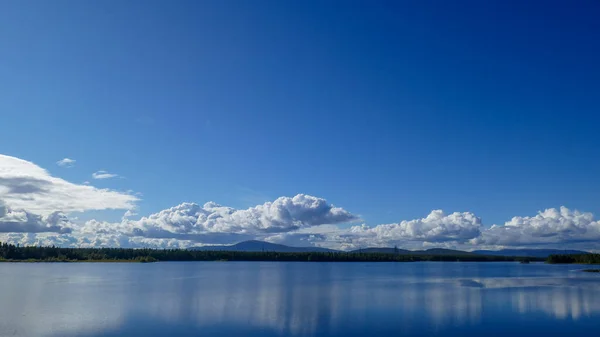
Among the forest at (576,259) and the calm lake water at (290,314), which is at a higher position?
the calm lake water at (290,314)

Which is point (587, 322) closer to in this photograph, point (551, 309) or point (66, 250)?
point (551, 309)

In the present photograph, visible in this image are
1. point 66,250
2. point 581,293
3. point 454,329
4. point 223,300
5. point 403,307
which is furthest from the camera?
point 66,250

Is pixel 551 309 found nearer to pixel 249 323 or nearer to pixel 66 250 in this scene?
pixel 249 323

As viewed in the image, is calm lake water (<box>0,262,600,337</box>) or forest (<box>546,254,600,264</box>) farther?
forest (<box>546,254,600,264</box>)

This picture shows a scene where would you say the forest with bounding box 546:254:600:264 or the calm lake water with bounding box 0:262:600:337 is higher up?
the calm lake water with bounding box 0:262:600:337

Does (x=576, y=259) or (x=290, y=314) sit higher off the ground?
(x=290, y=314)

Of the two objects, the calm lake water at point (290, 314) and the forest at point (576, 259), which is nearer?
the calm lake water at point (290, 314)

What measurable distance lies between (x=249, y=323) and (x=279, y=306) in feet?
31.2

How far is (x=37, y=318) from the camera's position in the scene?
3198cm

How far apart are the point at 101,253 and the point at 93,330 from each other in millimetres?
170632

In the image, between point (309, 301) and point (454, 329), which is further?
point (309, 301)

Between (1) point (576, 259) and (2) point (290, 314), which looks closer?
(2) point (290, 314)

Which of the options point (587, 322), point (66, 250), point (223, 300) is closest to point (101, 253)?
point (66, 250)

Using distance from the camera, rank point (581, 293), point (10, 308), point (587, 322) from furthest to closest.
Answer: point (581, 293) → point (10, 308) → point (587, 322)
